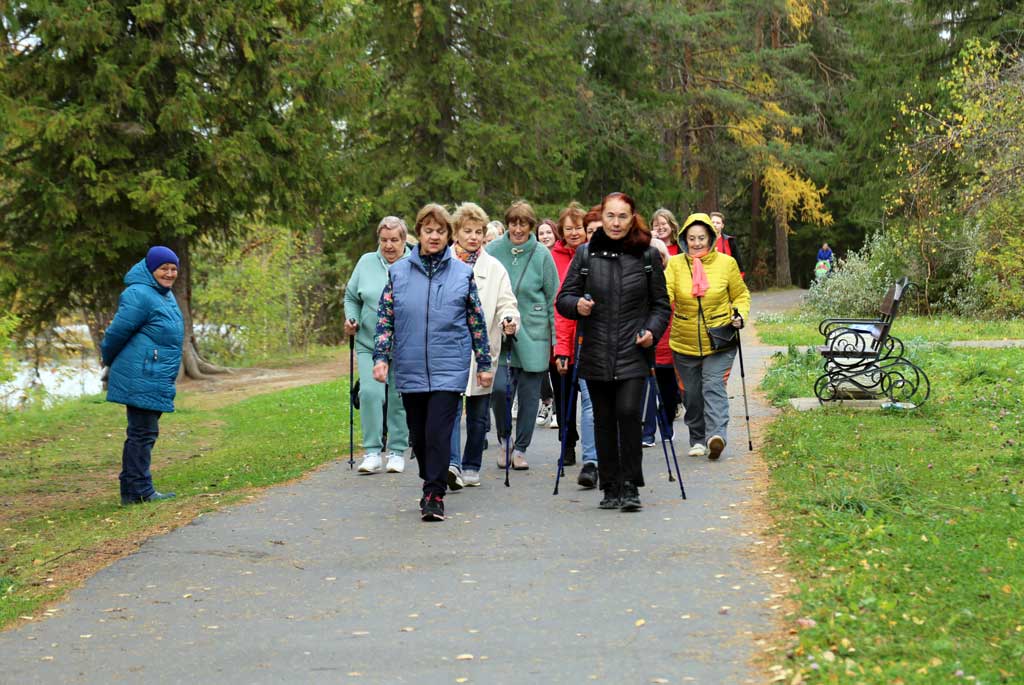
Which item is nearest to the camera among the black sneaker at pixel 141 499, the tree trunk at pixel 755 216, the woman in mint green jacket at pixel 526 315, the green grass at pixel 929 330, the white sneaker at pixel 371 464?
the black sneaker at pixel 141 499

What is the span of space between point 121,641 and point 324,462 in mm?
6089

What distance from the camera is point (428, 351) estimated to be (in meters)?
8.70

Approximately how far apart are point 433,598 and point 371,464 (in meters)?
4.49

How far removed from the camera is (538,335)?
1052 cm

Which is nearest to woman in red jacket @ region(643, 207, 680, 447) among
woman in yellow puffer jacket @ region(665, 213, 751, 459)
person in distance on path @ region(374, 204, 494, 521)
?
woman in yellow puffer jacket @ region(665, 213, 751, 459)

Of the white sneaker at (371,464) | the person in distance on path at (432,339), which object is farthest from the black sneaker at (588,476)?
the white sneaker at (371,464)

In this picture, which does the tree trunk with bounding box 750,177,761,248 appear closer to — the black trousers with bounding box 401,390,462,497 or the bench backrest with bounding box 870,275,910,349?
the bench backrest with bounding box 870,275,910,349

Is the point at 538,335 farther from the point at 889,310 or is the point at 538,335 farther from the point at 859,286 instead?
the point at 859,286

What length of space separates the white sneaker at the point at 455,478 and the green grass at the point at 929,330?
13655 mm

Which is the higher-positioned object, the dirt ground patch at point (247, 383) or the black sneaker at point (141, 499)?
the black sneaker at point (141, 499)

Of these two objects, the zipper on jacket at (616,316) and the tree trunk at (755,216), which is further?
the tree trunk at (755,216)

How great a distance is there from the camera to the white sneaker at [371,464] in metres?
11.0

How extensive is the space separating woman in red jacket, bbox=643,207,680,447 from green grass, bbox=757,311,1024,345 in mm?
10589

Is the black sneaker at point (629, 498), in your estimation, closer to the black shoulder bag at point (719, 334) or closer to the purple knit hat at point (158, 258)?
the black shoulder bag at point (719, 334)
